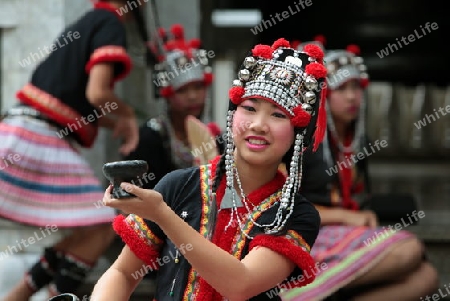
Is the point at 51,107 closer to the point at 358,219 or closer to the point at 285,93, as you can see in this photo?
the point at 358,219

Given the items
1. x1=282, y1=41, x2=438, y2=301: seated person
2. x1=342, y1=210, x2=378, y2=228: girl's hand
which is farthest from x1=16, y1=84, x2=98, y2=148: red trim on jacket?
x1=342, y1=210, x2=378, y2=228: girl's hand

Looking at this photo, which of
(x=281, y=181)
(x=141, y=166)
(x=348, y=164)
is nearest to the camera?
(x=141, y=166)

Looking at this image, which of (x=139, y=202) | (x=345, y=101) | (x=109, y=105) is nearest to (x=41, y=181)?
(x=109, y=105)

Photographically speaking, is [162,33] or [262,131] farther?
[162,33]

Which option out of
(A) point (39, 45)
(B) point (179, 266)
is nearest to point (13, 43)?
(A) point (39, 45)

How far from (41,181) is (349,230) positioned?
58.2 inches

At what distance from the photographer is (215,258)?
2.18m

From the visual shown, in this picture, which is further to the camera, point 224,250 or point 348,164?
point 348,164

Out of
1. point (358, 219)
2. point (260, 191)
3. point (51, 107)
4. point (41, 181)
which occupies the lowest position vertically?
point (358, 219)

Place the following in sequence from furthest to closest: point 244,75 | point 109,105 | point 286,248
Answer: point 109,105
point 244,75
point 286,248

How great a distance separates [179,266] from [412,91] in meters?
7.52

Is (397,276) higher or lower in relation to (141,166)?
lower

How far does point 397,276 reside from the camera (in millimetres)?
4023

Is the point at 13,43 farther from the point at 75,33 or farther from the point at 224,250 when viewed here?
the point at 224,250
